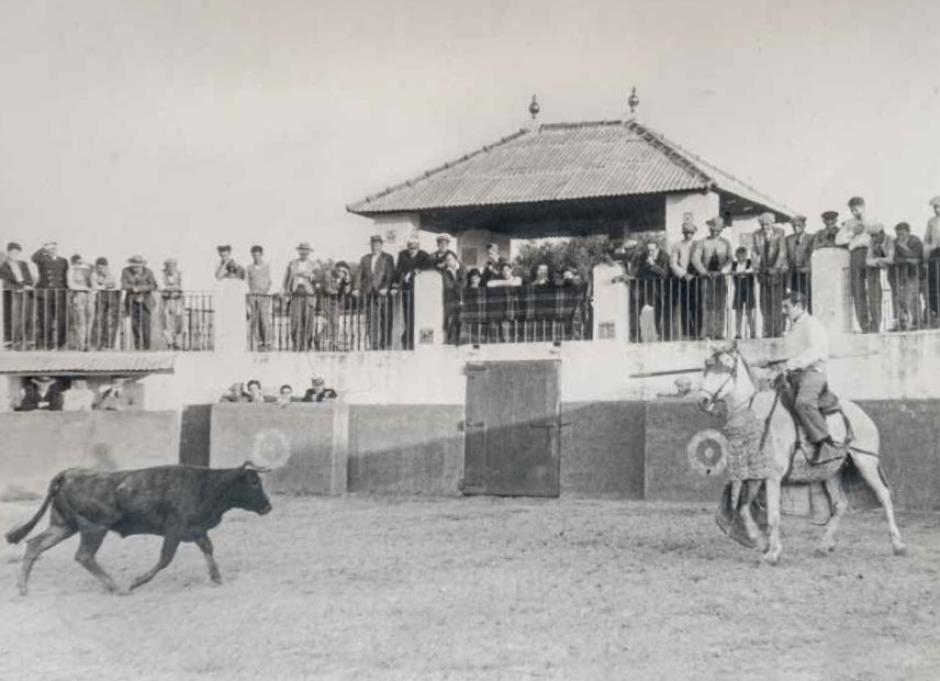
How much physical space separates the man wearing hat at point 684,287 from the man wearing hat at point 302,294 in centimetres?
535

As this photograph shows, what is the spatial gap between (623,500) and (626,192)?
579 cm

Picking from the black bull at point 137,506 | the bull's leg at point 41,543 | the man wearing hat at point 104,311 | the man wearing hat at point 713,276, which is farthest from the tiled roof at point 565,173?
the bull's leg at point 41,543

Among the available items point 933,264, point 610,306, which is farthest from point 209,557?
point 933,264

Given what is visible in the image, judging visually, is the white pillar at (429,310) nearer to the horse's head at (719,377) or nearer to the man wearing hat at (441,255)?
the man wearing hat at (441,255)

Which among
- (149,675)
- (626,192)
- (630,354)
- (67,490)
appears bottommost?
(149,675)

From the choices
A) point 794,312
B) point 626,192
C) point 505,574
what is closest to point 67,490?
point 505,574

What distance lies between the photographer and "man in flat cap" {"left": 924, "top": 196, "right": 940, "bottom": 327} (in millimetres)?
14445

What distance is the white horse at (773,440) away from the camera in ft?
35.1

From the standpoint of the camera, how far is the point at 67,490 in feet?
31.8

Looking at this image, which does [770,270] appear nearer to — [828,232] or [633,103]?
[828,232]

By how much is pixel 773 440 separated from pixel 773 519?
2.14 ft

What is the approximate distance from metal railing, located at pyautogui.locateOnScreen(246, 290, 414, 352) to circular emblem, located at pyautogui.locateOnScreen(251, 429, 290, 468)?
2.04 metres

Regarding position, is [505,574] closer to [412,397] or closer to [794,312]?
[794,312]

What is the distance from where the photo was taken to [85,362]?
1848 cm
